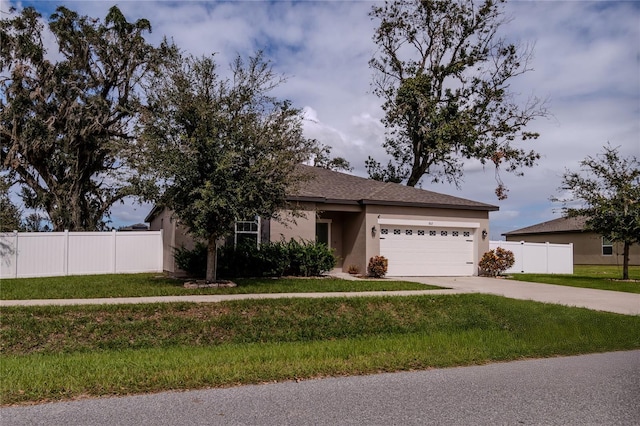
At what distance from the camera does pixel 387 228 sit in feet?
64.0

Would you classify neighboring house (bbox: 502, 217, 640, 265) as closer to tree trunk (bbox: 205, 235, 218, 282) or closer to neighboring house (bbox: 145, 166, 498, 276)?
neighboring house (bbox: 145, 166, 498, 276)

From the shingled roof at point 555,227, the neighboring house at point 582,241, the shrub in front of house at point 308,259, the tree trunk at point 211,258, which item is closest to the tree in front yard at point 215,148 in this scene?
the tree trunk at point 211,258

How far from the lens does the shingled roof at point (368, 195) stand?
18906mm

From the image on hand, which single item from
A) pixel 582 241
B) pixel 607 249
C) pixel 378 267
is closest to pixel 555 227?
pixel 582 241

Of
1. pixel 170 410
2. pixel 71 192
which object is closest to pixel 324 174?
pixel 71 192

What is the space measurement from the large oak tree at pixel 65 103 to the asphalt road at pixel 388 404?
18769 millimetres

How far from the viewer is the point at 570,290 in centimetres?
1633

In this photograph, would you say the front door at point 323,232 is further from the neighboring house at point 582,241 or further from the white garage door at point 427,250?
the neighboring house at point 582,241

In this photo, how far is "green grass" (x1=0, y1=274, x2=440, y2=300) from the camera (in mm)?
11805

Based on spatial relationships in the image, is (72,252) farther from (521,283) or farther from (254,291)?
(521,283)

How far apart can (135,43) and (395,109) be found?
1430cm

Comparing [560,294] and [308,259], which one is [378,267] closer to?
[308,259]

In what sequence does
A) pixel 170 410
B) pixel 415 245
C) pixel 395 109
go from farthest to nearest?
1. pixel 395 109
2. pixel 415 245
3. pixel 170 410

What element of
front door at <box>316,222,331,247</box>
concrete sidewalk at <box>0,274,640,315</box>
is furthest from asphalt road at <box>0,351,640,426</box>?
front door at <box>316,222,331,247</box>
